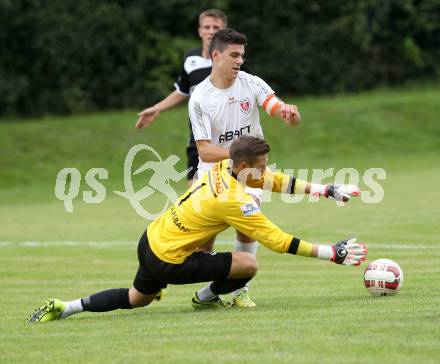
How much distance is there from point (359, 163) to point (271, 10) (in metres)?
8.10

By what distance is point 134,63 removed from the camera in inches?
1151

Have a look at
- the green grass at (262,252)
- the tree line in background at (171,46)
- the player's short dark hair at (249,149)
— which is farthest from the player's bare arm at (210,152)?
the tree line in background at (171,46)

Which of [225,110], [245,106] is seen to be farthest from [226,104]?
[245,106]

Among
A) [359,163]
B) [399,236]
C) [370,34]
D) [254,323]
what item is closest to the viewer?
[254,323]

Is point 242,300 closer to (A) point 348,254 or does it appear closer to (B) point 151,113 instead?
(A) point 348,254

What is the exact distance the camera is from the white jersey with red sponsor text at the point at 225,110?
28.8 ft

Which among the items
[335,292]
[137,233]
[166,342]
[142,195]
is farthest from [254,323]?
[142,195]

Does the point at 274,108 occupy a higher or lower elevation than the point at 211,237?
higher

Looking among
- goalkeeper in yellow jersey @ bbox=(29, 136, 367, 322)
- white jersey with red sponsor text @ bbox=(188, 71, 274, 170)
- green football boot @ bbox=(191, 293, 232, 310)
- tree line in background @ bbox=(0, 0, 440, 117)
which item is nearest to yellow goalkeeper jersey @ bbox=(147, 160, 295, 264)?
goalkeeper in yellow jersey @ bbox=(29, 136, 367, 322)

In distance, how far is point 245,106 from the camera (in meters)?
8.83

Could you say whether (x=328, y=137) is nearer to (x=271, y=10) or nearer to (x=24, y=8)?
(x=271, y=10)

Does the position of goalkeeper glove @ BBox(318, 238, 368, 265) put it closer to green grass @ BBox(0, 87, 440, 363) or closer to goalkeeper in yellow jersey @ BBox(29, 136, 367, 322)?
goalkeeper in yellow jersey @ BBox(29, 136, 367, 322)

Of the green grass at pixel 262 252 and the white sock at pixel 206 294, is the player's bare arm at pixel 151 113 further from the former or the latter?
the white sock at pixel 206 294

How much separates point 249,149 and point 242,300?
1447 mm
